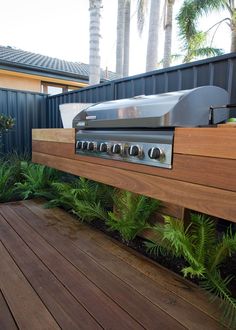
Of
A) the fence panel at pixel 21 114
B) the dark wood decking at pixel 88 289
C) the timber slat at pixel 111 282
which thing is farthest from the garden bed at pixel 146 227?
the fence panel at pixel 21 114

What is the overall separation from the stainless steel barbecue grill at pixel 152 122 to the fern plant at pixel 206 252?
0.47m

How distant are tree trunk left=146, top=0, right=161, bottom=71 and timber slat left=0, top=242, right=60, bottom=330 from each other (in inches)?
249

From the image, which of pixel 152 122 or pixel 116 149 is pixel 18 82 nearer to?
pixel 116 149

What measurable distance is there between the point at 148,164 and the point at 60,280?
0.86 metres

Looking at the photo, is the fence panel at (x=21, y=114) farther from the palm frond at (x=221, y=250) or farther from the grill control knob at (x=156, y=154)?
the palm frond at (x=221, y=250)

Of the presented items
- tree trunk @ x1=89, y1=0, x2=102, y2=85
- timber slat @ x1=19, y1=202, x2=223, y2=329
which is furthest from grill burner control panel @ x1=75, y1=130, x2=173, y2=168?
tree trunk @ x1=89, y1=0, x2=102, y2=85

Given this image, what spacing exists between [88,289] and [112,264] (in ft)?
1.05

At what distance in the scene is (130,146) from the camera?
155cm

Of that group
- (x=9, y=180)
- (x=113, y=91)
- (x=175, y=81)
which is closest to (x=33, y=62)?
(x=9, y=180)

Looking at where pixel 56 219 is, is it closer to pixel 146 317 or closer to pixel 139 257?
pixel 139 257

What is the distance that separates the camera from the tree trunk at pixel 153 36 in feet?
21.6

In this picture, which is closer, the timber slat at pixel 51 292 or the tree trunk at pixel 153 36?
the timber slat at pixel 51 292

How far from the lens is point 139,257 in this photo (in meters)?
1.79

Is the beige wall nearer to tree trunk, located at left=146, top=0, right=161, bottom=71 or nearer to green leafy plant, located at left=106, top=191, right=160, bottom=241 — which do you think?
tree trunk, located at left=146, top=0, right=161, bottom=71
